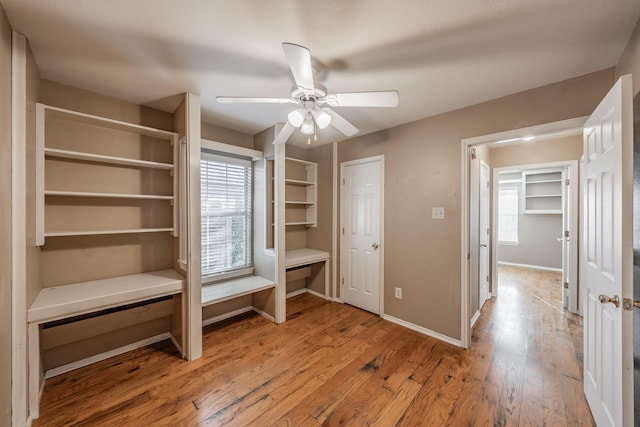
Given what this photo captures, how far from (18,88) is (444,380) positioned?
137 inches

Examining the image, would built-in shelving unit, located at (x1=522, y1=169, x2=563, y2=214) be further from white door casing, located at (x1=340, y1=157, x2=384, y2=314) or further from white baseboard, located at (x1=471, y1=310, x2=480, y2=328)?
white door casing, located at (x1=340, y1=157, x2=384, y2=314)

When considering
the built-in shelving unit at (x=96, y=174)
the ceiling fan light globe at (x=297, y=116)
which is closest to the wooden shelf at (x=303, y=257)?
the built-in shelving unit at (x=96, y=174)

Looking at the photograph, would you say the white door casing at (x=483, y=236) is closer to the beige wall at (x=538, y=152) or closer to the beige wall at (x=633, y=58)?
the beige wall at (x=538, y=152)

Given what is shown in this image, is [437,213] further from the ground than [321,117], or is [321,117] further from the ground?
[321,117]

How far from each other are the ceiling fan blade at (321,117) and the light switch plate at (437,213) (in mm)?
1588

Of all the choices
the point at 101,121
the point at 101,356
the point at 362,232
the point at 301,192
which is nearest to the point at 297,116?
the point at 101,121

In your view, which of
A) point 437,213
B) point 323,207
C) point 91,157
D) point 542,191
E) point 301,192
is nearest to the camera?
point 91,157

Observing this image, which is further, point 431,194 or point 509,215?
point 509,215

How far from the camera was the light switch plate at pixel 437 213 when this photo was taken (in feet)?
8.45

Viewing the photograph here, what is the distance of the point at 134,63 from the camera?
1.73 metres

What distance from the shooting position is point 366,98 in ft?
5.32

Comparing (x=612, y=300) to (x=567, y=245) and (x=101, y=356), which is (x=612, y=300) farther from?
(x=101, y=356)

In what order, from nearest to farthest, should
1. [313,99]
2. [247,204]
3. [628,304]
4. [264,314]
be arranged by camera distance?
[628,304] → [313,99] → [264,314] → [247,204]

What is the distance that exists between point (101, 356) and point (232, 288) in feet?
3.99
